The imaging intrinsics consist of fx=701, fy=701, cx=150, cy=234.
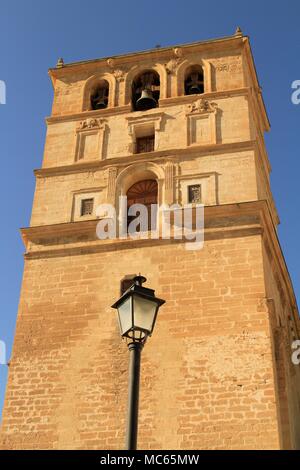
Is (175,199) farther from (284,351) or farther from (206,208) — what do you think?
(284,351)

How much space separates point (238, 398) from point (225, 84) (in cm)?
870

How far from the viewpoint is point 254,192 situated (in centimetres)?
1559

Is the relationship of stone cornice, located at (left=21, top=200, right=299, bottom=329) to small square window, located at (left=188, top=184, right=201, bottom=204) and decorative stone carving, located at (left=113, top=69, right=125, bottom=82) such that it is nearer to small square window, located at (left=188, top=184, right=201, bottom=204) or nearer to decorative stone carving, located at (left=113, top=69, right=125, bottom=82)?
small square window, located at (left=188, top=184, right=201, bottom=204)

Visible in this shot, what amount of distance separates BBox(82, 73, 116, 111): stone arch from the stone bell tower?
34 millimetres

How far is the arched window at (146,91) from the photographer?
18.3 metres

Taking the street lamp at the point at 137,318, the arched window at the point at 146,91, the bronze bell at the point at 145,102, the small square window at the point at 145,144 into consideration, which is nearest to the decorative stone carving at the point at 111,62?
the arched window at the point at 146,91

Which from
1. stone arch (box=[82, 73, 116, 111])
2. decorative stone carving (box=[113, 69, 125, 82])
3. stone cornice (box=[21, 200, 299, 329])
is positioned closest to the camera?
stone cornice (box=[21, 200, 299, 329])

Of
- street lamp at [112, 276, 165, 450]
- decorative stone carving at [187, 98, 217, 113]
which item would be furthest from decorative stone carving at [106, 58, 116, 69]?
street lamp at [112, 276, 165, 450]

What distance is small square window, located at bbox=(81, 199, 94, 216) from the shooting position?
16.5 metres

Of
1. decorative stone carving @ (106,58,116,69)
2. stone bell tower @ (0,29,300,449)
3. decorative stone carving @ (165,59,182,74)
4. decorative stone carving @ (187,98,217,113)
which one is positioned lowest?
stone bell tower @ (0,29,300,449)

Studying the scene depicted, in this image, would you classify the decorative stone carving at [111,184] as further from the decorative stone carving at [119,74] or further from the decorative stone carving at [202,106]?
the decorative stone carving at [119,74]

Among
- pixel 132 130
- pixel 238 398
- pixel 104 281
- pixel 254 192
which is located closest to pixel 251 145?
pixel 254 192

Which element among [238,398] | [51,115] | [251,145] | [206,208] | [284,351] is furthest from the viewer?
[51,115]

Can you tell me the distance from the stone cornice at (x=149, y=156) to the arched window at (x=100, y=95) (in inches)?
97.8
